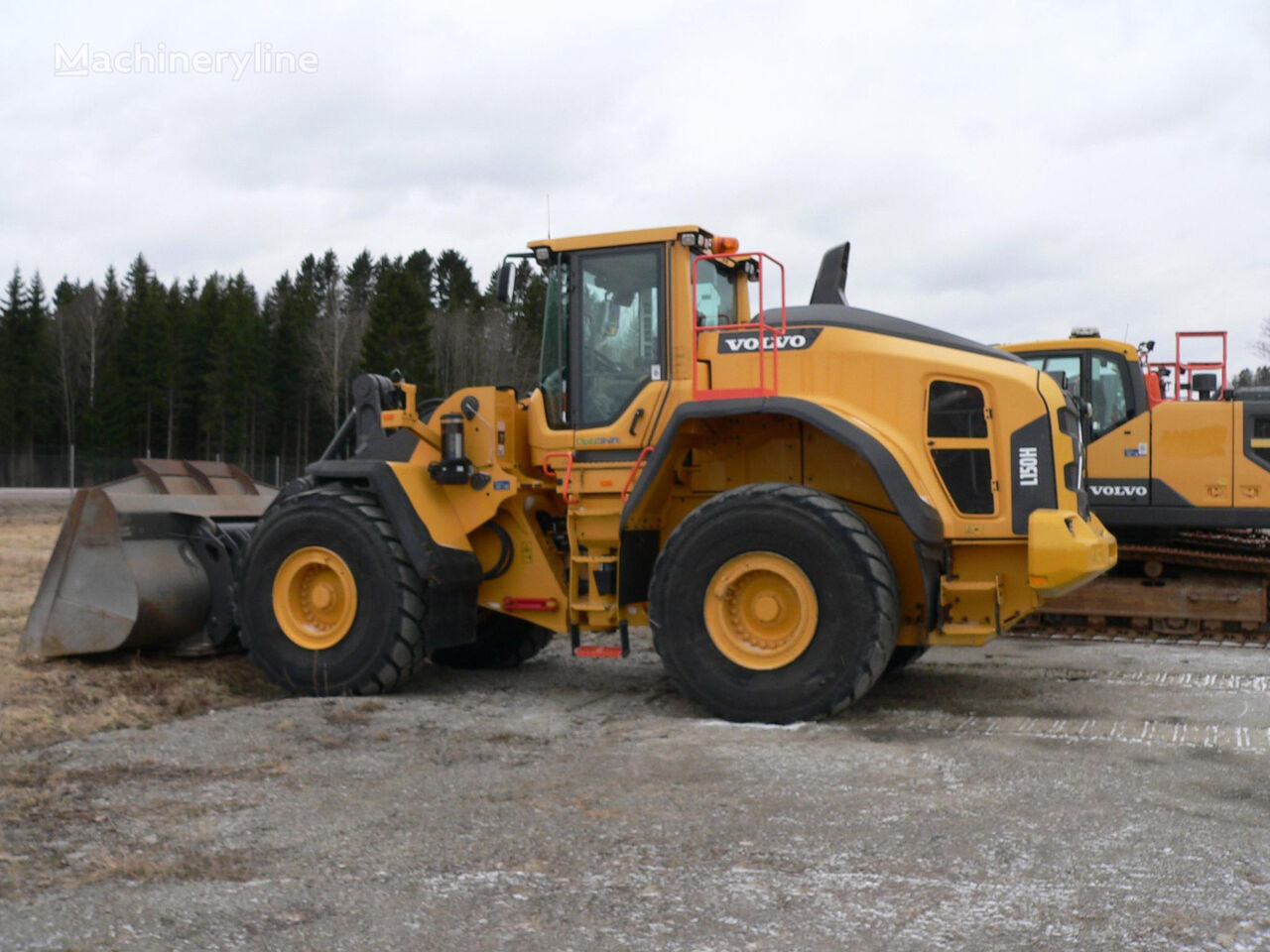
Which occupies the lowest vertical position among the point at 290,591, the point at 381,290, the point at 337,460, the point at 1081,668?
the point at 1081,668

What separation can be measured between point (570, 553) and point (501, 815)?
3143 millimetres

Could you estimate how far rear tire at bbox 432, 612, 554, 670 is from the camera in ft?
31.2

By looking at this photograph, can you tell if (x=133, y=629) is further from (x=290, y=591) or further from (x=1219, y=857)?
(x=1219, y=857)

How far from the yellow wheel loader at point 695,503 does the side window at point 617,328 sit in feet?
0.06

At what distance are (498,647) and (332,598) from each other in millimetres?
1717

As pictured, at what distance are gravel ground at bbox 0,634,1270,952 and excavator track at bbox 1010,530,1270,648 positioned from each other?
4.24 metres

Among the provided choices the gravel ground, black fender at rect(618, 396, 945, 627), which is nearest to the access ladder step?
black fender at rect(618, 396, 945, 627)

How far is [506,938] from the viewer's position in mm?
3764

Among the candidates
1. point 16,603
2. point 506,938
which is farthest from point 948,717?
point 16,603

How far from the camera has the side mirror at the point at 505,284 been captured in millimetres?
7926

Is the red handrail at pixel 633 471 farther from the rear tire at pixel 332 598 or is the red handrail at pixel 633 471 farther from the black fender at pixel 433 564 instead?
the rear tire at pixel 332 598

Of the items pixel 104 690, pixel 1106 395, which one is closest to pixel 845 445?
pixel 104 690

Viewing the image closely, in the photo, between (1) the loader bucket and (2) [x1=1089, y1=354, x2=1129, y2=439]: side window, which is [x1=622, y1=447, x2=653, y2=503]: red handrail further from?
(2) [x1=1089, y1=354, x2=1129, y2=439]: side window

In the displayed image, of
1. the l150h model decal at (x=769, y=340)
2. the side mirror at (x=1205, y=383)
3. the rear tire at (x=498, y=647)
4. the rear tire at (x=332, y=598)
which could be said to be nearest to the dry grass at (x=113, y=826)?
the rear tire at (x=332, y=598)
